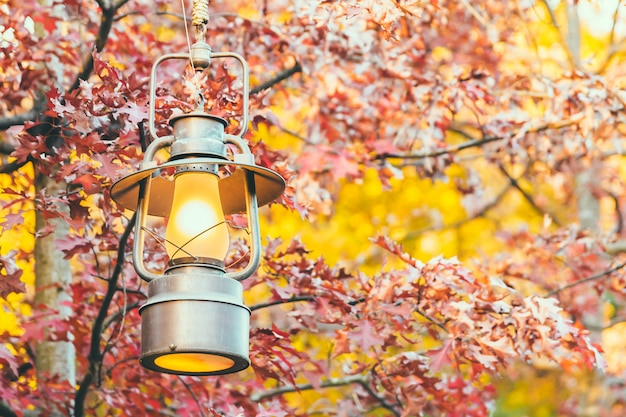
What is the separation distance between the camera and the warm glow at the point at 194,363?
8.91 feet

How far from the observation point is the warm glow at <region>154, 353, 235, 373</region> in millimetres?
2715

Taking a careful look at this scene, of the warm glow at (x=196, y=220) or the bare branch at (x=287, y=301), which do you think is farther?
the bare branch at (x=287, y=301)

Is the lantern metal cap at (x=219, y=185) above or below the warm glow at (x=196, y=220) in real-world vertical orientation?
above

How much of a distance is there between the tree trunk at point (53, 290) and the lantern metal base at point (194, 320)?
7.01ft

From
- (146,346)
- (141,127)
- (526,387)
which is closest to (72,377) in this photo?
(141,127)

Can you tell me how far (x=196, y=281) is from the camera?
2.63m

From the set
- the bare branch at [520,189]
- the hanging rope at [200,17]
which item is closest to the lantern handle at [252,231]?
the hanging rope at [200,17]

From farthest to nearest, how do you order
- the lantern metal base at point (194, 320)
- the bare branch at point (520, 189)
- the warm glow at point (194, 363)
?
the bare branch at point (520, 189)
the warm glow at point (194, 363)
the lantern metal base at point (194, 320)

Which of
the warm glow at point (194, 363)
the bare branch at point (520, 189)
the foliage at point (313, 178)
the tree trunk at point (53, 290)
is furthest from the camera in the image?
the bare branch at point (520, 189)

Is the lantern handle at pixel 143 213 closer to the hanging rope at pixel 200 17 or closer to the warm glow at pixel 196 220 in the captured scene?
the warm glow at pixel 196 220

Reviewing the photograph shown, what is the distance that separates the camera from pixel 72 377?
479 centimetres

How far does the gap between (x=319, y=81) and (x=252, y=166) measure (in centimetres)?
317

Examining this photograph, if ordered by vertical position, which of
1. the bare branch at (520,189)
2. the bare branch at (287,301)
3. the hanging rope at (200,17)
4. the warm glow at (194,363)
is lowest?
the warm glow at (194,363)

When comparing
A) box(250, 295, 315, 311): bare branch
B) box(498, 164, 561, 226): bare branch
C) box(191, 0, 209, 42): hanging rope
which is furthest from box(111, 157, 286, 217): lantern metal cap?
box(498, 164, 561, 226): bare branch
